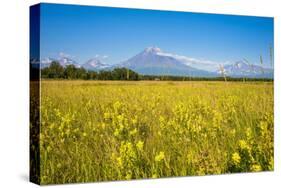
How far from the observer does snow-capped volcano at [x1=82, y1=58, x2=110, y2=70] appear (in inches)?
353

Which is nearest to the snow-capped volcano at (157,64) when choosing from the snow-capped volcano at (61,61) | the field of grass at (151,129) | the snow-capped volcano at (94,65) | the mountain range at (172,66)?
the mountain range at (172,66)

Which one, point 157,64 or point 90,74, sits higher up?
point 157,64

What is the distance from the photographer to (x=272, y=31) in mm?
10391

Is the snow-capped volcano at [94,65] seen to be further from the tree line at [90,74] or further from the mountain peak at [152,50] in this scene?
the mountain peak at [152,50]

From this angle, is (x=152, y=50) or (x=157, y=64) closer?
(x=152, y=50)

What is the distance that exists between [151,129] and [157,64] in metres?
0.92

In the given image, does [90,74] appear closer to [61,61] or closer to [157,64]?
[61,61]

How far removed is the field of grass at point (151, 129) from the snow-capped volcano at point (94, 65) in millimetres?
201

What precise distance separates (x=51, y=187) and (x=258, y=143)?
3.17 meters

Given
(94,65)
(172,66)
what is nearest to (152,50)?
(172,66)

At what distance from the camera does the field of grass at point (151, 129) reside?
862 centimetres

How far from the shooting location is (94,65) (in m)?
9.01

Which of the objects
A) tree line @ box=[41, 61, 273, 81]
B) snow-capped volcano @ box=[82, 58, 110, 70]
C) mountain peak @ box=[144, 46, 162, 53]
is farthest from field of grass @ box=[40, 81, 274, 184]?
mountain peak @ box=[144, 46, 162, 53]

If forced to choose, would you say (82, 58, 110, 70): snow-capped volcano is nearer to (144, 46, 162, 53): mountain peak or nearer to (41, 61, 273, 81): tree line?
(41, 61, 273, 81): tree line
